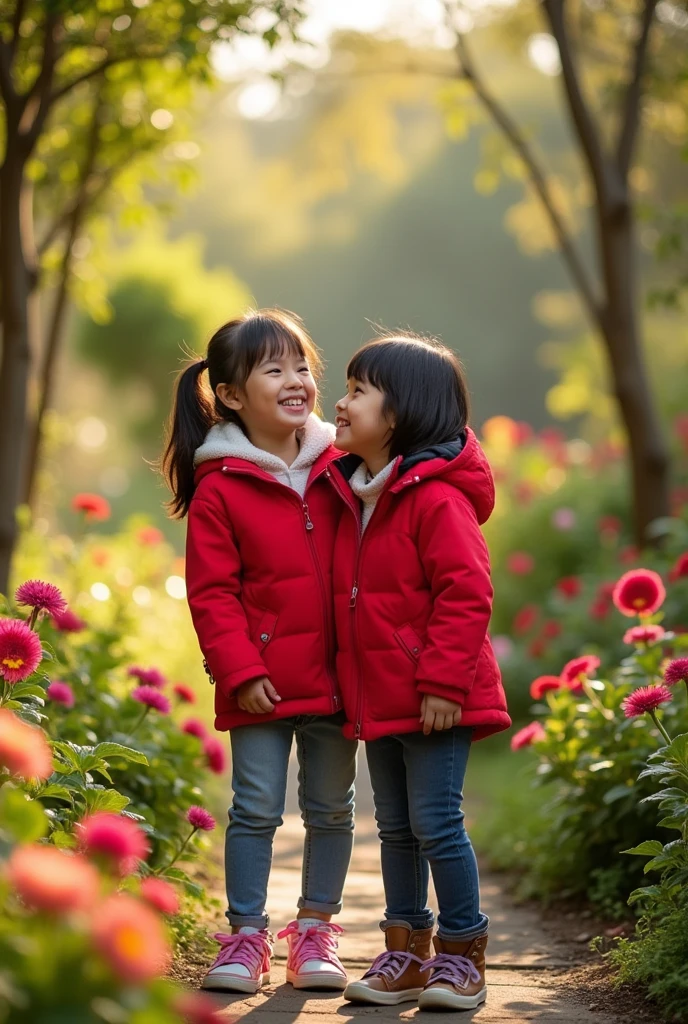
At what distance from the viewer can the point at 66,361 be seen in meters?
29.3

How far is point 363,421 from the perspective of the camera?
2.71 metres

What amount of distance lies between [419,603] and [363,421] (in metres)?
0.42

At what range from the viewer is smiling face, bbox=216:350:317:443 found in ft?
9.22

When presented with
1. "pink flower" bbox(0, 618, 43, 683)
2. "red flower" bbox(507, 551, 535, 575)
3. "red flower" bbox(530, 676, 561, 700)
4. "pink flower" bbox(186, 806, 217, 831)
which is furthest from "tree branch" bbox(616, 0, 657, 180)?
"pink flower" bbox(0, 618, 43, 683)

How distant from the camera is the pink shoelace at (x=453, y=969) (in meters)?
2.53

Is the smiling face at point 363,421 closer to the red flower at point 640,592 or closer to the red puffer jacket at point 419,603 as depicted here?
the red puffer jacket at point 419,603

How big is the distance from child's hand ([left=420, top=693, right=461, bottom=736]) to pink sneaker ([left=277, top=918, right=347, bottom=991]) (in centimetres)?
56

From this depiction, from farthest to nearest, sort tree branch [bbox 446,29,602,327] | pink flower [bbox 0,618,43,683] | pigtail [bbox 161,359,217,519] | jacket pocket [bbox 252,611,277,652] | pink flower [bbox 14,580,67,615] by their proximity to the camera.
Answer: tree branch [bbox 446,29,602,327]
pigtail [bbox 161,359,217,519]
jacket pocket [bbox 252,611,277,652]
pink flower [bbox 14,580,67,615]
pink flower [bbox 0,618,43,683]

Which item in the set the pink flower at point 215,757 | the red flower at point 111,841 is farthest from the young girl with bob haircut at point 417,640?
the red flower at point 111,841

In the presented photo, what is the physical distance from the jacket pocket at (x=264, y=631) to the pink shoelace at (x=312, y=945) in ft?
2.02

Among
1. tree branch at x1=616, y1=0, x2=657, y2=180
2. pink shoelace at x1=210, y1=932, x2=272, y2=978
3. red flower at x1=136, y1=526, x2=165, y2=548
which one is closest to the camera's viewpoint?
pink shoelace at x1=210, y1=932, x2=272, y2=978

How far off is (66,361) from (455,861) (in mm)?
27937

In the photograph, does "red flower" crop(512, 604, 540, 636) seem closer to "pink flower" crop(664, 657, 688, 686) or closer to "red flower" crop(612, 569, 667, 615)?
"red flower" crop(612, 569, 667, 615)

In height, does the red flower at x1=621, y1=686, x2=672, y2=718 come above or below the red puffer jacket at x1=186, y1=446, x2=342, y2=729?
below
